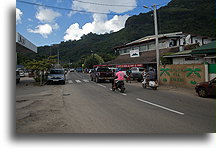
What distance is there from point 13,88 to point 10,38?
167cm

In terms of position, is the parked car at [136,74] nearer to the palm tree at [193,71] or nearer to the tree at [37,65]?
the palm tree at [193,71]

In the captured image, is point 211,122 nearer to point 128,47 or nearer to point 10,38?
point 10,38

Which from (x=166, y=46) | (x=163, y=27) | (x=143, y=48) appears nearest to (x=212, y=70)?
(x=166, y=46)

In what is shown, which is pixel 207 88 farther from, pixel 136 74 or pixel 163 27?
pixel 163 27

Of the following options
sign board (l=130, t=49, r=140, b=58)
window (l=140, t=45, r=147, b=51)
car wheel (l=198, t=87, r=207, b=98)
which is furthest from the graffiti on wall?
sign board (l=130, t=49, r=140, b=58)

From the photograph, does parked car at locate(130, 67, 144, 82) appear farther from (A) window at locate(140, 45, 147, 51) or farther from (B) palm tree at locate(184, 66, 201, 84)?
(A) window at locate(140, 45, 147, 51)

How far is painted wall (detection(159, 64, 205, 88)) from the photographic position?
12998 millimetres

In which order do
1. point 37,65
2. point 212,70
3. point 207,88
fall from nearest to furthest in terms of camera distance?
point 207,88
point 212,70
point 37,65

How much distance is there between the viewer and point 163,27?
64.1 meters

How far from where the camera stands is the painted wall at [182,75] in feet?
42.6

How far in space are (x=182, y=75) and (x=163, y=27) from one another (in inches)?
2154

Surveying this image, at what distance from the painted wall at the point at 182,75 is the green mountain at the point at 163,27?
729 inches

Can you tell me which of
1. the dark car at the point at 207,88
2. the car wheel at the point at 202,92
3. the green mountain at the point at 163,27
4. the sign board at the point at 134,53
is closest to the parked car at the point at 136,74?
the dark car at the point at 207,88

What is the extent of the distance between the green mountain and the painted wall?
1853cm
